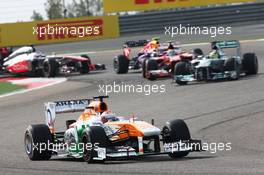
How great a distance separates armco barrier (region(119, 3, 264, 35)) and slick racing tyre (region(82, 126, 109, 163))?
27.6 metres

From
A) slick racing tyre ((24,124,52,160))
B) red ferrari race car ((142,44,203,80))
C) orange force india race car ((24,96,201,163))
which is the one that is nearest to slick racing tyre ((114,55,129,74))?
red ferrari race car ((142,44,203,80))

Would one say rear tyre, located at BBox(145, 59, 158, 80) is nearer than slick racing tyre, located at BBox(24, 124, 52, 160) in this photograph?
No

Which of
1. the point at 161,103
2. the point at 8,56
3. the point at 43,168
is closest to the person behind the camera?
the point at 43,168

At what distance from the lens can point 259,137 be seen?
538 inches

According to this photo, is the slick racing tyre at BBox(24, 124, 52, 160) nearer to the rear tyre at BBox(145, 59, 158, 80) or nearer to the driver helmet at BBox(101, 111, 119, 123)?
the driver helmet at BBox(101, 111, 119, 123)

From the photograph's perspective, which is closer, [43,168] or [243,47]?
[43,168]

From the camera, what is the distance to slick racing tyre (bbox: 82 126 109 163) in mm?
11414

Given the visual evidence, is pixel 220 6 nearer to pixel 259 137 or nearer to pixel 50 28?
pixel 50 28

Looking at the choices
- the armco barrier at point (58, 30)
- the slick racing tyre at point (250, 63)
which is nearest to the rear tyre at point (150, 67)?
the slick racing tyre at point (250, 63)

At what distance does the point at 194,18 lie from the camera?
38969 millimetres

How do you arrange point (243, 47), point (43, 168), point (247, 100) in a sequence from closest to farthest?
point (43, 168) → point (247, 100) → point (243, 47)

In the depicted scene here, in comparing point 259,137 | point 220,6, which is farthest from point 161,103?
point 220,6

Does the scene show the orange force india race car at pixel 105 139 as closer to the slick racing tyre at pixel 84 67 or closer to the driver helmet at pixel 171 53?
the driver helmet at pixel 171 53

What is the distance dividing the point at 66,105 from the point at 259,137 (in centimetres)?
323
